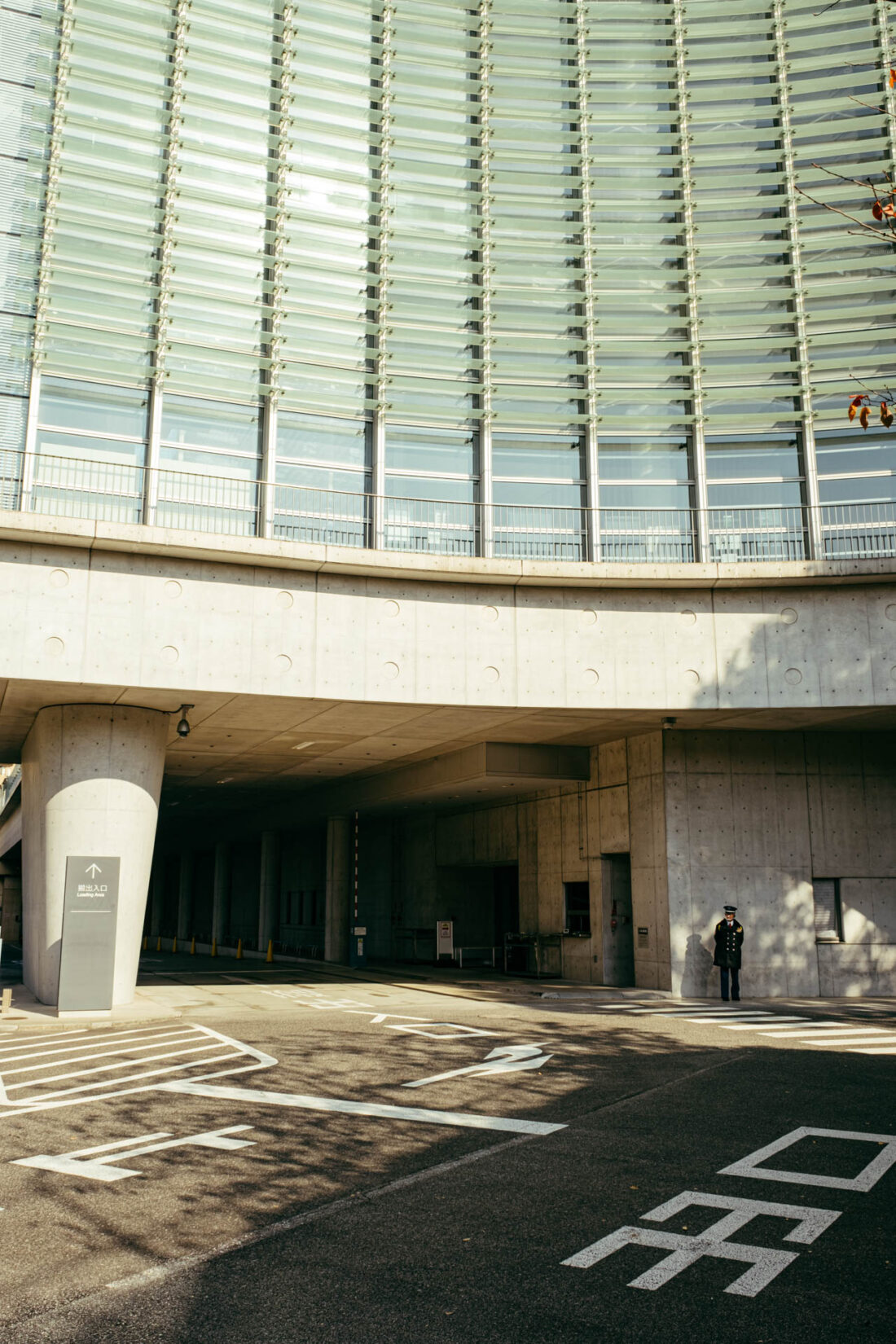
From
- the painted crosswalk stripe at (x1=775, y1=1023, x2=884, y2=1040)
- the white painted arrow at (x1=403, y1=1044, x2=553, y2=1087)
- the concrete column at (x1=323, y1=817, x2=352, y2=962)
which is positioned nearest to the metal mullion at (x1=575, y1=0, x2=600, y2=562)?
the painted crosswalk stripe at (x1=775, y1=1023, x2=884, y2=1040)

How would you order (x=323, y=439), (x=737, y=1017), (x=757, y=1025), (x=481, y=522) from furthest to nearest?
(x=481, y=522) → (x=323, y=439) → (x=737, y=1017) → (x=757, y=1025)

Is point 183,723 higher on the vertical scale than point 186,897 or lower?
higher

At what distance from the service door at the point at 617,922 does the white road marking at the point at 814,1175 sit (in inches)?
603

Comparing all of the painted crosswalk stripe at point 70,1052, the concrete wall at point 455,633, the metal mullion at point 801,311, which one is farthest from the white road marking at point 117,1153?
the metal mullion at point 801,311

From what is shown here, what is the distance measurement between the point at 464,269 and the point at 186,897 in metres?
42.2

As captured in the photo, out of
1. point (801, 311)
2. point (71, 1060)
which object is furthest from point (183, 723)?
point (801, 311)

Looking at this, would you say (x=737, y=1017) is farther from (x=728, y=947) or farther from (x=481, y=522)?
(x=481, y=522)

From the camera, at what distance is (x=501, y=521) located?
71.0ft

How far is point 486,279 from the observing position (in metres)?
22.3

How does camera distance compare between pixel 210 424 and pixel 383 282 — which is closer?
pixel 210 424

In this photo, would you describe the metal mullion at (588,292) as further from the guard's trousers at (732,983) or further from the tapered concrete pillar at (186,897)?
the tapered concrete pillar at (186,897)

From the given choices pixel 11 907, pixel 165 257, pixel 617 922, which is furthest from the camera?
pixel 11 907

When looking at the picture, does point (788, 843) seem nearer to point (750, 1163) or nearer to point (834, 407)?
point (834, 407)

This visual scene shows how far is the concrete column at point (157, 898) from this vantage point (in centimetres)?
6188
